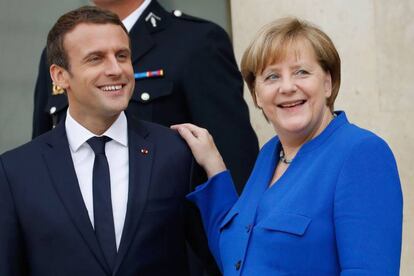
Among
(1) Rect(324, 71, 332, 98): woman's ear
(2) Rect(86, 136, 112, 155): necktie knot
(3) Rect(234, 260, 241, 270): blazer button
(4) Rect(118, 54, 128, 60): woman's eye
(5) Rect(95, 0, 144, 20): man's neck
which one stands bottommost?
(3) Rect(234, 260, 241, 270): blazer button

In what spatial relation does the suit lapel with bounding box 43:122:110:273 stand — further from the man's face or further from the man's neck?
the man's neck

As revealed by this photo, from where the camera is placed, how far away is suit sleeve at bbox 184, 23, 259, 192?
3.85 meters

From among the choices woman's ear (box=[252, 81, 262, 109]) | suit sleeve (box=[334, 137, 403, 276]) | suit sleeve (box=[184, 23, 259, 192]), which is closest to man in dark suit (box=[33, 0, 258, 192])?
suit sleeve (box=[184, 23, 259, 192])

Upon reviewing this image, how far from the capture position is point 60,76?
3.44m

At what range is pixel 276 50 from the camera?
10.1 ft

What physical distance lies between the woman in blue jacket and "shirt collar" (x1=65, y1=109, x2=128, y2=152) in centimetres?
23

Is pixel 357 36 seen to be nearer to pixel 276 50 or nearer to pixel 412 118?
pixel 412 118

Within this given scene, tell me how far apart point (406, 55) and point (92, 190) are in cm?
215

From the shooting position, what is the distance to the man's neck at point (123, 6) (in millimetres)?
3925

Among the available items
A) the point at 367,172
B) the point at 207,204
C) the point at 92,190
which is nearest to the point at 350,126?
the point at 367,172

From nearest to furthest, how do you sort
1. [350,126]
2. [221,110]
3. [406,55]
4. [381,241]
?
[381,241]
[350,126]
[221,110]
[406,55]

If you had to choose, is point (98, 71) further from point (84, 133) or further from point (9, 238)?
point (9, 238)

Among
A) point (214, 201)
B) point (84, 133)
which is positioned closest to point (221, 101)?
point (214, 201)

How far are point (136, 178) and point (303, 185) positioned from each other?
602mm
